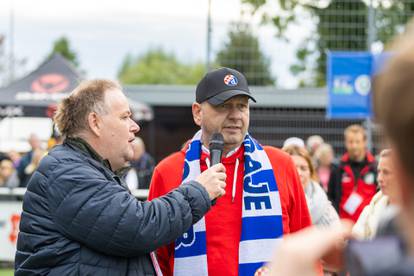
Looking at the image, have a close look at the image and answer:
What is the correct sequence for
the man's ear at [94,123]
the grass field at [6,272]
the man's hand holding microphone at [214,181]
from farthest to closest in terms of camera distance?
1. the grass field at [6,272]
2. the man's ear at [94,123]
3. the man's hand holding microphone at [214,181]

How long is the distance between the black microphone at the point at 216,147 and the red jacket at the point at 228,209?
14 centimetres

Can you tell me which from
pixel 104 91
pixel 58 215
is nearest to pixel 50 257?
pixel 58 215

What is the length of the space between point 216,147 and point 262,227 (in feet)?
1.43

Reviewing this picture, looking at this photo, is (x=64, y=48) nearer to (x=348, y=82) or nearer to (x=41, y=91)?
(x=41, y=91)

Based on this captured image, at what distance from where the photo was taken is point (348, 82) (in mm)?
11523

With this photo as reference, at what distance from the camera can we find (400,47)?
3.87ft

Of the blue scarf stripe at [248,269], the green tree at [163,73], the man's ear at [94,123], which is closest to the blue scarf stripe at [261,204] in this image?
the blue scarf stripe at [248,269]

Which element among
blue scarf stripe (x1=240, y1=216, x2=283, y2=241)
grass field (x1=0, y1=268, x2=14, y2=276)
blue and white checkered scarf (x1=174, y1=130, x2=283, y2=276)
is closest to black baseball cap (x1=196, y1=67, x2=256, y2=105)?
blue and white checkered scarf (x1=174, y1=130, x2=283, y2=276)

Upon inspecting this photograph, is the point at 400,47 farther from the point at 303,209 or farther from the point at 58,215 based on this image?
the point at 303,209

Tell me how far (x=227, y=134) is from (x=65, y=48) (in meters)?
103

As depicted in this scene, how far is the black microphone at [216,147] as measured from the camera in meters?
3.67

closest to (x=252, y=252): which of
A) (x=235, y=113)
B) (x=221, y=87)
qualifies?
(x=235, y=113)

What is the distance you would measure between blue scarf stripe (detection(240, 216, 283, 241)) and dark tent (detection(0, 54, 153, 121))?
1381cm

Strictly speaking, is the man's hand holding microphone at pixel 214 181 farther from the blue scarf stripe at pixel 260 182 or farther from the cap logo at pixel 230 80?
the cap logo at pixel 230 80
